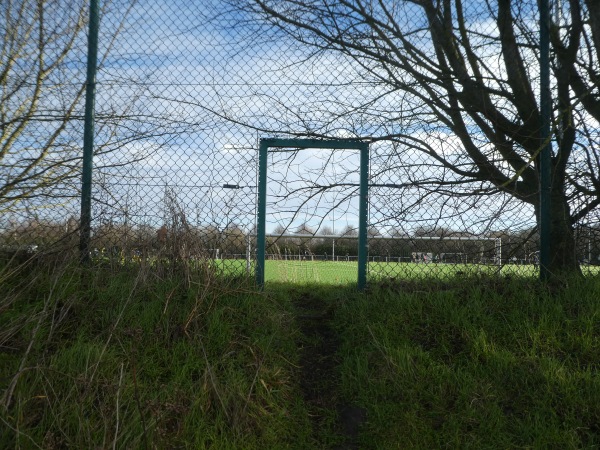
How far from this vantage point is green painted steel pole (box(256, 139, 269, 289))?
457cm

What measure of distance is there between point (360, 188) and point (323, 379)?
1.96m

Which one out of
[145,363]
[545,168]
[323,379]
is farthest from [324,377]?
[545,168]

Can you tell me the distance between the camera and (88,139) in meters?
4.46

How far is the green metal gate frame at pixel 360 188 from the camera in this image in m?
4.67

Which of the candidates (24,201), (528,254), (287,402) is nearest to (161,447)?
(287,402)

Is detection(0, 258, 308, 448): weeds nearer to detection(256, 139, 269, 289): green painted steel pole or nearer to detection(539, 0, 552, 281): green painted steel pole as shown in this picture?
detection(256, 139, 269, 289): green painted steel pole

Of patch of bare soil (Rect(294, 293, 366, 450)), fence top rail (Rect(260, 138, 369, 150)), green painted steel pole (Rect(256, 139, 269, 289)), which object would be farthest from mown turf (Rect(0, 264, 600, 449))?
fence top rail (Rect(260, 138, 369, 150))

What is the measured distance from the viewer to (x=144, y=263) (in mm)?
4020

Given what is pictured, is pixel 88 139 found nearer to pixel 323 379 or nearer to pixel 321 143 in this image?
pixel 321 143

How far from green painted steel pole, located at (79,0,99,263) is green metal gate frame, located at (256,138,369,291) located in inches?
54.4

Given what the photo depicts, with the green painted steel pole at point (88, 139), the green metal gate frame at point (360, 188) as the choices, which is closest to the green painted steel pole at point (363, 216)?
the green metal gate frame at point (360, 188)

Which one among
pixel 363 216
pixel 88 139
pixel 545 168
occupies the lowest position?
pixel 363 216

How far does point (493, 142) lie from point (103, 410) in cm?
380

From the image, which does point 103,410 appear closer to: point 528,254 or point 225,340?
point 225,340
